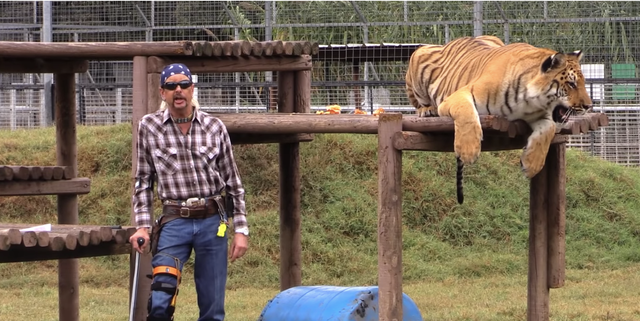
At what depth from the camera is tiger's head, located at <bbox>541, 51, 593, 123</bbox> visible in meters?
5.52

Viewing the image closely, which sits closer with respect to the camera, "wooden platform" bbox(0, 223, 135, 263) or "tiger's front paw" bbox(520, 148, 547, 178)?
"wooden platform" bbox(0, 223, 135, 263)

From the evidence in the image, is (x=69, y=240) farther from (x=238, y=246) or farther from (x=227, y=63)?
(x=227, y=63)

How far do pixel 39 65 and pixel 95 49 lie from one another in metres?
0.97

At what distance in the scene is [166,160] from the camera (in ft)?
17.4

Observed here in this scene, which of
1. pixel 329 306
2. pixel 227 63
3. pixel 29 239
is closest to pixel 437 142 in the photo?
pixel 329 306

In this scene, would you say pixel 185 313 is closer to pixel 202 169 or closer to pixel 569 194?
pixel 202 169

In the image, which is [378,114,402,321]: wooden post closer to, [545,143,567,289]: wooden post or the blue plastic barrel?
the blue plastic barrel

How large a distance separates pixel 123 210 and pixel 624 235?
5743mm

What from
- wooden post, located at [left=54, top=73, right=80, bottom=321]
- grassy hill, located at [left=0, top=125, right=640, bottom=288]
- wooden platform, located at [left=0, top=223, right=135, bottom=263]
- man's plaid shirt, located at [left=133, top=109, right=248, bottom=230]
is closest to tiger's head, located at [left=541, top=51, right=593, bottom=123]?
man's plaid shirt, located at [left=133, top=109, right=248, bottom=230]

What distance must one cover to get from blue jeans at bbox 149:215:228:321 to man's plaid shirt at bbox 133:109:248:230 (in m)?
0.13

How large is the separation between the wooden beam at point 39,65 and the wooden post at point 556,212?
10.7 ft

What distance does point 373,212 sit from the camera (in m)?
12.0

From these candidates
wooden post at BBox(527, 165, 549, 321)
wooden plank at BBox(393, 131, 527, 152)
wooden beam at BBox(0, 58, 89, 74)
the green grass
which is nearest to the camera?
wooden plank at BBox(393, 131, 527, 152)

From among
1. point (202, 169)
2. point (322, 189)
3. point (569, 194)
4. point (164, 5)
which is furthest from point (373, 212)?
point (202, 169)
